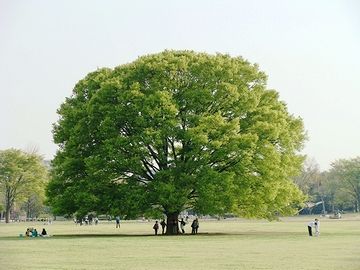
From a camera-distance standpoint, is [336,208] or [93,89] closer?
[93,89]

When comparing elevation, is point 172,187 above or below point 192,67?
below

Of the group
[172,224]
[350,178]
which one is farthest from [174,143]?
[350,178]

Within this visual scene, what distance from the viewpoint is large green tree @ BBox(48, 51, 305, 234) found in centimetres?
5056

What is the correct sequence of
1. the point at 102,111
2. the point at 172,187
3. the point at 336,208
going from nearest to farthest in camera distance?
the point at 172,187, the point at 102,111, the point at 336,208

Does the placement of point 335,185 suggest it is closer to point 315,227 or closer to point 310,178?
point 310,178

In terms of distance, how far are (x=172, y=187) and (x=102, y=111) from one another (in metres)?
9.22

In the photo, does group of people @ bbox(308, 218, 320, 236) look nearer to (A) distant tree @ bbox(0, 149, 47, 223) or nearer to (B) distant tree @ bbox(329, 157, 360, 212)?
(A) distant tree @ bbox(0, 149, 47, 223)

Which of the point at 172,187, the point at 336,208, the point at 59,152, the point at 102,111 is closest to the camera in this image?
the point at 172,187

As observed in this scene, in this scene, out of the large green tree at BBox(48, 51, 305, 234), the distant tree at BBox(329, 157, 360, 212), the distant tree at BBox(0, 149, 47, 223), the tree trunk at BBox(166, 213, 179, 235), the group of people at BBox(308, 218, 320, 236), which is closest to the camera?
the group of people at BBox(308, 218, 320, 236)

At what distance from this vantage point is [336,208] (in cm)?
15075

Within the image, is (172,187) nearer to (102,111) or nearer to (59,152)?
(102,111)

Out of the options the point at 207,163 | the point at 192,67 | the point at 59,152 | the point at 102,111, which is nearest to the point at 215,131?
the point at 207,163

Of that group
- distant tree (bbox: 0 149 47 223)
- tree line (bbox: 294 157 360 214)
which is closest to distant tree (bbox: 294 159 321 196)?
tree line (bbox: 294 157 360 214)

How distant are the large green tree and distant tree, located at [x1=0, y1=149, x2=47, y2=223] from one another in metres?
53.8
